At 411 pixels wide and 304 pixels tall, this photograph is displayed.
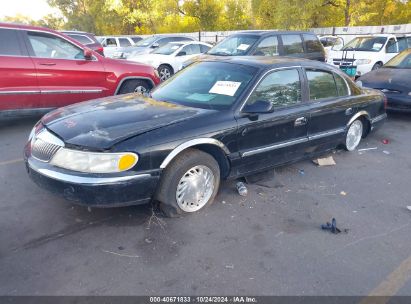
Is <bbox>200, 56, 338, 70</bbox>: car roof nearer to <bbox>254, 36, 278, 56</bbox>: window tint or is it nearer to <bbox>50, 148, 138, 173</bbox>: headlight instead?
<bbox>50, 148, 138, 173</bbox>: headlight

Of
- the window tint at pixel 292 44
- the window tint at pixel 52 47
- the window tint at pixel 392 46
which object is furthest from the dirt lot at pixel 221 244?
the window tint at pixel 392 46

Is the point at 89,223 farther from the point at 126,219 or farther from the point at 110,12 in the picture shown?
the point at 110,12

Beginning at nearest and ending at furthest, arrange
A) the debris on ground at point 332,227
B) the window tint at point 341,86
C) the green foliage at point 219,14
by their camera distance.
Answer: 1. the debris on ground at point 332,227
2. the window tint at point 341,86
3. the green foliage at point 219,14

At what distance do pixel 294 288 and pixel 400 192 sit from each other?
2.45 metres

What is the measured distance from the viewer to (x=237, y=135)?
143 inches

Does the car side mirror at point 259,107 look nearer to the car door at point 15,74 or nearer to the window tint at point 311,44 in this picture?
the car door at point 15,74

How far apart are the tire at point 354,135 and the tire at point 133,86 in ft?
13.3

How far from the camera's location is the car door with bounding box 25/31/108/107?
595 cm

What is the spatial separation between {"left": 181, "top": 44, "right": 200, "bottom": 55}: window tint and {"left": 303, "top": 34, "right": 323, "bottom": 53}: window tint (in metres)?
4.67

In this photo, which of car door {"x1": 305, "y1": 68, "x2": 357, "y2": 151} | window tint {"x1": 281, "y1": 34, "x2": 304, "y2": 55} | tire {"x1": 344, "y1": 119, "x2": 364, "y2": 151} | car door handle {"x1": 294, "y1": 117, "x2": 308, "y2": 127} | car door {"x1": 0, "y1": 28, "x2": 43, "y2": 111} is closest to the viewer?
car door handle {"x1": 294, "y1": 117, "x2": 308, "y2": 127}

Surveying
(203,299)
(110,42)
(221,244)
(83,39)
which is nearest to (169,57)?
(83,39)

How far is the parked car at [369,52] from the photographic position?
39.1 ft

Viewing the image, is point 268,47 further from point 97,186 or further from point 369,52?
point 97,186

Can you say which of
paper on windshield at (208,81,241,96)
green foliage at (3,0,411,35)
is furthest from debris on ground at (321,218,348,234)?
green foliage at (3,0,411,35)
